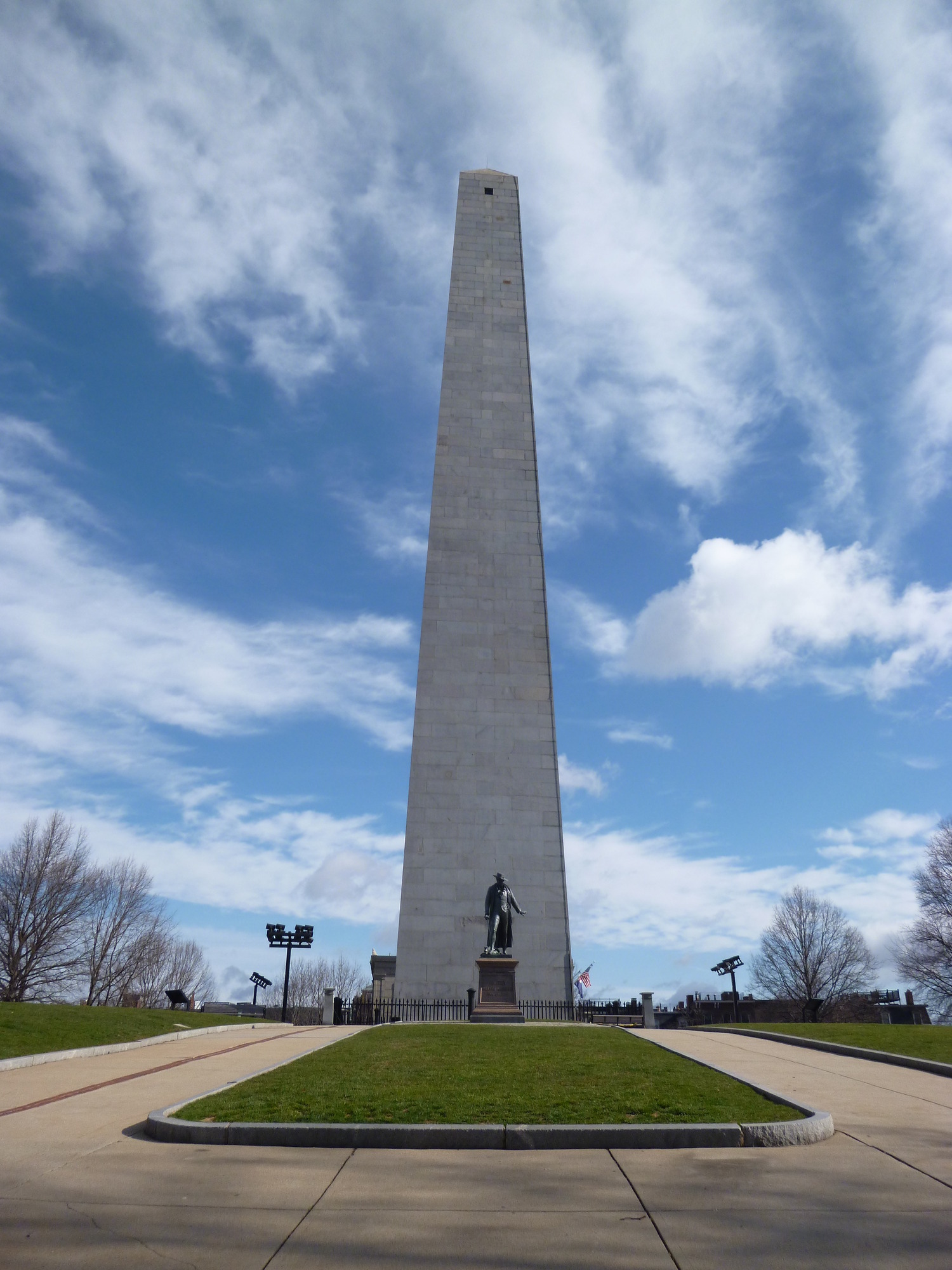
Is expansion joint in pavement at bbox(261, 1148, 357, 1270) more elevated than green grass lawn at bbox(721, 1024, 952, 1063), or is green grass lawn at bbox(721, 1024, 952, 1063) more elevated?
green grass lawn at bbox(721, 1024, 952, 1063)

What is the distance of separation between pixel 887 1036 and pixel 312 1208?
15932 millimetres

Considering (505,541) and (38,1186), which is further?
(505,541)

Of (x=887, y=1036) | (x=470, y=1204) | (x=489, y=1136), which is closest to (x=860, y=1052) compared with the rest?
Result: (x=887, y=1036)

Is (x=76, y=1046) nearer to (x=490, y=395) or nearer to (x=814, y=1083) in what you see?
(x=814, y=1083)

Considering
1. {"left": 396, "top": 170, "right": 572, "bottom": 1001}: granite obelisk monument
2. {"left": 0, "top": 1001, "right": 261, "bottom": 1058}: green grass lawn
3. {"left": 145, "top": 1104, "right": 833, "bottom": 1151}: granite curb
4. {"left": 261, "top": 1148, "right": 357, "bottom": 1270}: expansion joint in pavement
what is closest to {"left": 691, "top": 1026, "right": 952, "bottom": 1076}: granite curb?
{"left": 145, "top": 1104, "right": 833, "bottom": 1151}: granite curb

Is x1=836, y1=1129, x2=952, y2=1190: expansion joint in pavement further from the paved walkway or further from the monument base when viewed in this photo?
the monument base

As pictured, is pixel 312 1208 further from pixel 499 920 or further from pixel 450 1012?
pixel 450 1012

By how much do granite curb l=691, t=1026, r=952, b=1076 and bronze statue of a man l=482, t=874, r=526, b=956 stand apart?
6884 millimetres

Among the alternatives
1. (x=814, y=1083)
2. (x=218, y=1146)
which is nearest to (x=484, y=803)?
(x=814, y=1083)

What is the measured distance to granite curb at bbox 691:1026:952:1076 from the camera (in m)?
13.1

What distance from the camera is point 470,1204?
19.1 ft

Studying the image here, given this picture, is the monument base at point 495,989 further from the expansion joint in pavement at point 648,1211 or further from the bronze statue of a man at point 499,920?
the expansion joint in pavement at point 648,1211

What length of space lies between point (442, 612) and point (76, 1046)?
22.2 meters

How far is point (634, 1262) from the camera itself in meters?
4.92
